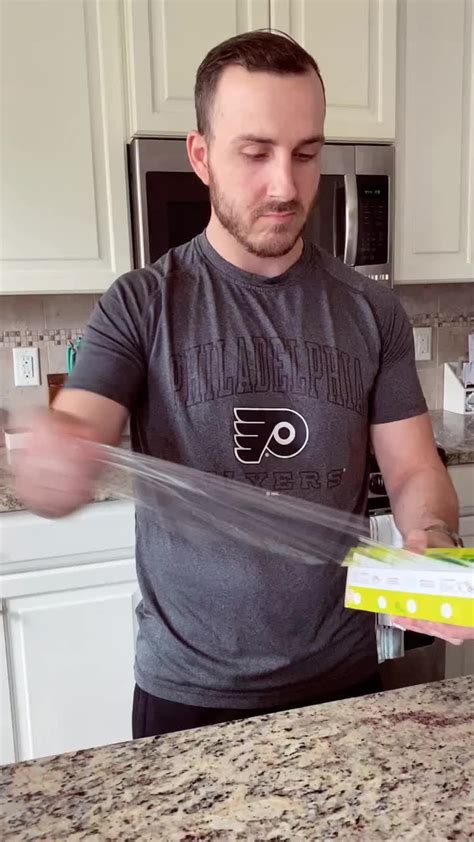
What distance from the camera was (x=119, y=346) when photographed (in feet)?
3.22

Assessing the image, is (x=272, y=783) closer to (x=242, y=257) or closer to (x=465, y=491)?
(x=242, y=257)

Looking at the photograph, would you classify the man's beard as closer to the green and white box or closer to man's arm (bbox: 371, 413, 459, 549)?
man's arm (bbox: 371, 413, 459, 549)

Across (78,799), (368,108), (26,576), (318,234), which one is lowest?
(26,576)

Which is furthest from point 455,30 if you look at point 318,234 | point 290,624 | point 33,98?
point 290,624

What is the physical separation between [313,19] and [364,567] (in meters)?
1.72

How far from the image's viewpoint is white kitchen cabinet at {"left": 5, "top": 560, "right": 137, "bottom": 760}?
66.9 inches

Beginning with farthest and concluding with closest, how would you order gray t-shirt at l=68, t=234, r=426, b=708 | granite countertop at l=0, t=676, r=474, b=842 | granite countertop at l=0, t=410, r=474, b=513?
gray t-shirt at l=68, t=234, r=426, b=708
granite countertop at l=0, t=410, r=474, b=513
granite countertop at l=0, t=676, r=474, b=842

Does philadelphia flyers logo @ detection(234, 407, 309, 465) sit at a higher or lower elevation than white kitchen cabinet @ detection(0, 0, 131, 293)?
lower

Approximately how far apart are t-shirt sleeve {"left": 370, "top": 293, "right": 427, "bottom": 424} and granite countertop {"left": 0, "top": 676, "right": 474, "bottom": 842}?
483mm

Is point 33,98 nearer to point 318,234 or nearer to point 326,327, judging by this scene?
point 318,234

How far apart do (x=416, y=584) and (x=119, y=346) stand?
0.51 m

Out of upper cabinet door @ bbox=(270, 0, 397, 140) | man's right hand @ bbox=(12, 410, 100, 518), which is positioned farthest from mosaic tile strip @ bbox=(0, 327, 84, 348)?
man's right hand @ bbox=(12, 410, 100, 518)

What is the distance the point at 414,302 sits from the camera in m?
2.55

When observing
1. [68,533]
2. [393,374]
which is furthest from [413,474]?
[68,533]
